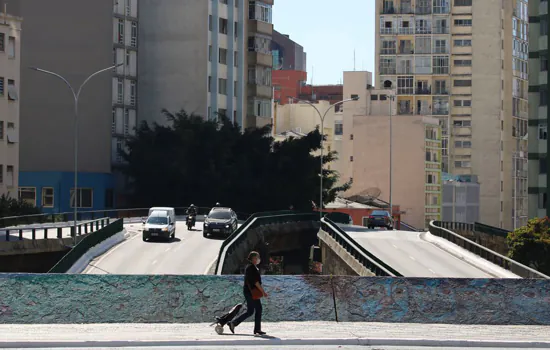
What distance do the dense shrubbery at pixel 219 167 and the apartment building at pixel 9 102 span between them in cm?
1615

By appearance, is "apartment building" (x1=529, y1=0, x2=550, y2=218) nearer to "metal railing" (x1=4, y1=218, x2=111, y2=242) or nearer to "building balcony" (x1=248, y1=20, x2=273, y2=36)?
"metal railing" (x1=4, y1=218, x2=111, y2=242)

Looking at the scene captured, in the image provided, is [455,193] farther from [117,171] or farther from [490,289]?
[490,289]

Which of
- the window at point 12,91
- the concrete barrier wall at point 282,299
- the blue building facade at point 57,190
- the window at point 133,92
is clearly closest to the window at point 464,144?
the window at point 133,92

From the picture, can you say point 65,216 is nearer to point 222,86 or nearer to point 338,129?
point 222,86

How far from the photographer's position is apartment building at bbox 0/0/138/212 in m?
95.5

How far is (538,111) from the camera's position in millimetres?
76438

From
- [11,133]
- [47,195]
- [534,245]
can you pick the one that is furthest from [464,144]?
[534,245]

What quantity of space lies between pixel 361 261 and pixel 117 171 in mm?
56629

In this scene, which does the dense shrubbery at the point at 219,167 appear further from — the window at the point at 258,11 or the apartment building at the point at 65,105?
the window at the point at 258,11

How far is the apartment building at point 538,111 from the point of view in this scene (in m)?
75.3

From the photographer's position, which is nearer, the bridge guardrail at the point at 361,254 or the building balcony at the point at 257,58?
the bridge guardrail at the point at 361,254

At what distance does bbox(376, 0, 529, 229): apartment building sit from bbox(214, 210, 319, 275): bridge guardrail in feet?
240

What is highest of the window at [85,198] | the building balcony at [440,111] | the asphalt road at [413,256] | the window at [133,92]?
the building balcony at [440,111]

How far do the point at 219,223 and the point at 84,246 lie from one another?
17.0m
